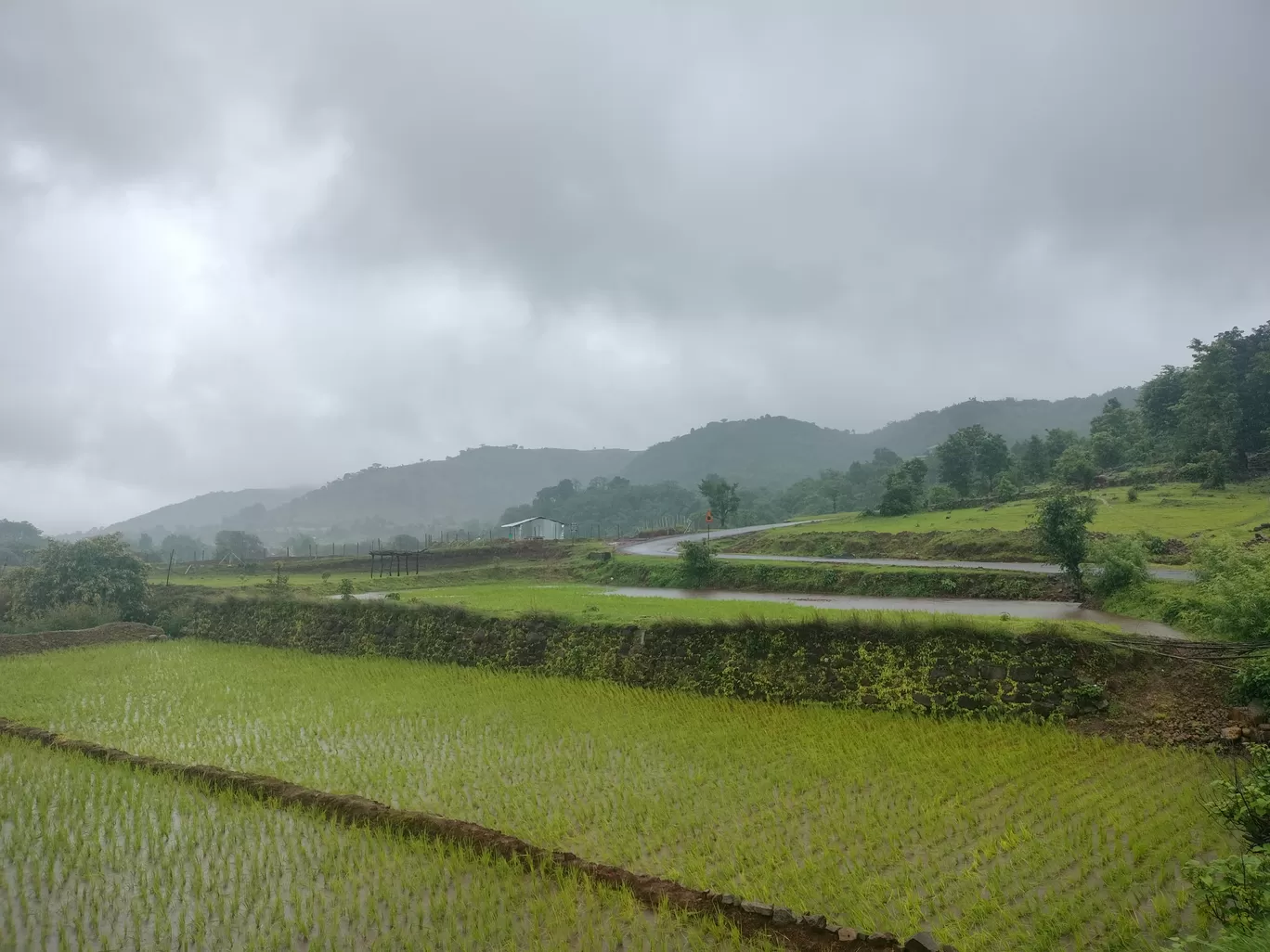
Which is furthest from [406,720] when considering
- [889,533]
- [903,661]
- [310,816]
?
[889,533]

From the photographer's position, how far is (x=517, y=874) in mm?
6570

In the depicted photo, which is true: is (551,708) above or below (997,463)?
below

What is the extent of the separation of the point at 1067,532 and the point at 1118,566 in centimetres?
206

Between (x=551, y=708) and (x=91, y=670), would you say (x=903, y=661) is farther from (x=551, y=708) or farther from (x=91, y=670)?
(x=91, y=670)

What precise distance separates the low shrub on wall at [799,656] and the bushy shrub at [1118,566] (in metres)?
8.55

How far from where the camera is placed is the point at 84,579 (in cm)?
2636

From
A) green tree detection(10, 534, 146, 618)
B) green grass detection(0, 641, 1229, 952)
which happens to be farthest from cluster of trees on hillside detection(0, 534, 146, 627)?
green grass detection(0, 641, 1229, 952)

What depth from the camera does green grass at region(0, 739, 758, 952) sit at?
18.6ft

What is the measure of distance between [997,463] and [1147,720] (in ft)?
157

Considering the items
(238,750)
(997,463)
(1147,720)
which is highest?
(997,463)

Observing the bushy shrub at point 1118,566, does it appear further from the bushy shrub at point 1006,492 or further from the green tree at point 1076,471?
the green tree at point 1076,471

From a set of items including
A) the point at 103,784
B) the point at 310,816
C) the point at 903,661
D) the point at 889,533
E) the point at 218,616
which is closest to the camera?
the point at 310,816

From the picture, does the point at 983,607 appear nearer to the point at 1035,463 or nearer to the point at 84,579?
the point at 84,579

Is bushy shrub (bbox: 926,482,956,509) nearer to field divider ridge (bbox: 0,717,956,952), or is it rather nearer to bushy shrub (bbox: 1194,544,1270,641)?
bushy shrub (bbox: 1194,544,1270,641)
